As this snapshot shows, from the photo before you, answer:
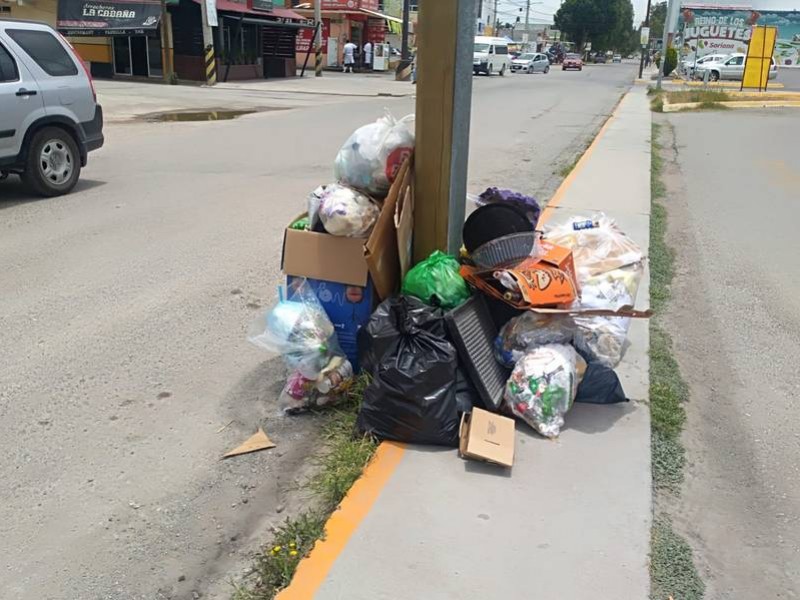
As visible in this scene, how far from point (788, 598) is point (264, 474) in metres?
2.16

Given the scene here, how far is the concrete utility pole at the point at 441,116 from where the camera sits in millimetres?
3834

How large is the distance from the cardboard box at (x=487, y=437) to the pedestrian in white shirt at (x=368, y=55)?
4510cm

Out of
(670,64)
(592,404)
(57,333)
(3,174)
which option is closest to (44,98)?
(3,174)

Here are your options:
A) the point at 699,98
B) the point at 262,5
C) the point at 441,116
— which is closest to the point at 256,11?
the point at 262,5

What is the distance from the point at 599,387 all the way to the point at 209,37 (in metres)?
27.0

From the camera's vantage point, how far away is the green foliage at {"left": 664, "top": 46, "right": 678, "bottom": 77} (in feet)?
158

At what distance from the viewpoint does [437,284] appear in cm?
372

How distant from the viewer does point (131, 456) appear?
3455 mm

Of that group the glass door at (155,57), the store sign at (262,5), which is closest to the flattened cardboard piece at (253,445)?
the glass door at (155,57)

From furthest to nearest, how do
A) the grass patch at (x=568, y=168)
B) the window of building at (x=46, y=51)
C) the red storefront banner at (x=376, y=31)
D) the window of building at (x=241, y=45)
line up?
the red storefront banner at (x=376, y=31)
the window of building at (x=241, y=45)
the grass patch at (x=568, y=168)
the window of building at (x=46, y=51)

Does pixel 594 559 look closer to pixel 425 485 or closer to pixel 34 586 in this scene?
pixel 425 485

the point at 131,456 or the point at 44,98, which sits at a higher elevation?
the point at 44,98

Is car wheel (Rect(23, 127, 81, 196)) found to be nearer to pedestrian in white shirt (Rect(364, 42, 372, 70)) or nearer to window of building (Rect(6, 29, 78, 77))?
window of building (Rect(6, 29, 78, 77))

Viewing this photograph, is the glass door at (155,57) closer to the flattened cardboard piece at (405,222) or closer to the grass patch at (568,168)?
the grass patch at (568,168)
